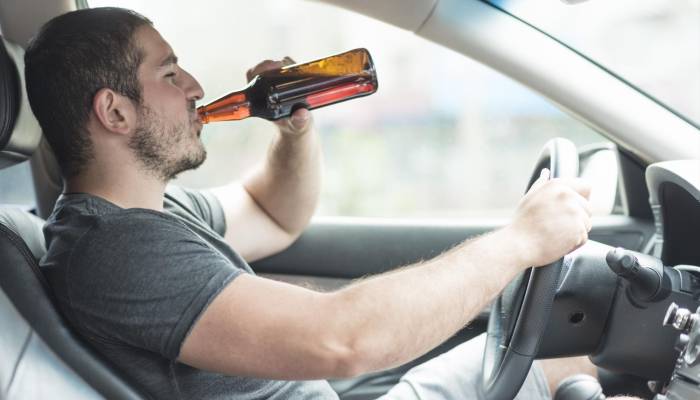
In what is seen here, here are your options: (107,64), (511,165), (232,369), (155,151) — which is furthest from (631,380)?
(511,165)

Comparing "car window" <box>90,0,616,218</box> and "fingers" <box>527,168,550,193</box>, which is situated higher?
"fingers" <box>527,168,550,193</box>

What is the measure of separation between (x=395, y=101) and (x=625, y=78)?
3.39 metres

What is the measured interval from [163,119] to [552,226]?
670 mm

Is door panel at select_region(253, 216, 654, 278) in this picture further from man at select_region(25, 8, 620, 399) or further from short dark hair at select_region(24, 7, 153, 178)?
short dark hair at select_region(24, 7, 153, 178)

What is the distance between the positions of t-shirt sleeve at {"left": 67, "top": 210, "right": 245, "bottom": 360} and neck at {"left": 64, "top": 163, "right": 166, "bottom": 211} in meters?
0.14

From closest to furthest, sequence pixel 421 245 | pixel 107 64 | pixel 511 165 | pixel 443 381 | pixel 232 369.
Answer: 1. pixel 232 369
2. pixel 107 64
3. pixel 443 381
4. pixel 421 245
5. pixel 511 165

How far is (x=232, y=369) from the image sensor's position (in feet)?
3.60

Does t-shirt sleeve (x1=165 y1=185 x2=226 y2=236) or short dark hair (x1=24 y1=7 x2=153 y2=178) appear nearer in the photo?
short dark hair (x1=24 y1=7 x2=153 y2=178)

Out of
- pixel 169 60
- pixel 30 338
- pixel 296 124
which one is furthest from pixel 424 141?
pixel 30 338

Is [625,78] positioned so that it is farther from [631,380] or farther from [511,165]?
[511,165]

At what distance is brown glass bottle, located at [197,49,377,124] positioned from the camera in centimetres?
145

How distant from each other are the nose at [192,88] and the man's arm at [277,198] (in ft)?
1.31

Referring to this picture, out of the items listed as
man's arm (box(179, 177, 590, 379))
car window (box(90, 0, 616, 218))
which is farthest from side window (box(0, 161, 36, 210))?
car window (box(90, 0, 616, 218))

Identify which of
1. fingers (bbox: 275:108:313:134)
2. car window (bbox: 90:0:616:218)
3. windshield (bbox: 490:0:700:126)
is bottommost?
car window (bbox: 90:0:616:218)
